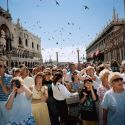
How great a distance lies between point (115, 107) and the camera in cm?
457

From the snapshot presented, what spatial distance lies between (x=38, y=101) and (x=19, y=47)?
65.9m

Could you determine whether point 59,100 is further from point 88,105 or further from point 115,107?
point 115,107

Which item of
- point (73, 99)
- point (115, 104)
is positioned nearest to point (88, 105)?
point (73, 99)

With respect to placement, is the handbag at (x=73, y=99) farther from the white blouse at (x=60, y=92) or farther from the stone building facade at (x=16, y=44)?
the stone building facade at (x=16, y=44)

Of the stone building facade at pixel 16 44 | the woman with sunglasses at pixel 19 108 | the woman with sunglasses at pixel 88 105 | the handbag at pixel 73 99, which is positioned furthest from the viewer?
the stone building facade at pixel 16 44

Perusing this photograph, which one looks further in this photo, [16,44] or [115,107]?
[16,44]

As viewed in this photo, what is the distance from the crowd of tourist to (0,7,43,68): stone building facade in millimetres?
44447

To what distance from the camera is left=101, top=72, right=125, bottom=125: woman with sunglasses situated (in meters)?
4.57

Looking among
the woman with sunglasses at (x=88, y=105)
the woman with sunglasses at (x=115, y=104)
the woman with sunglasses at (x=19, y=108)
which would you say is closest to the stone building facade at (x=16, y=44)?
the woman with sunglasses at (x=88, y=105)

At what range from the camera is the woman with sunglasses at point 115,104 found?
4.57 meters

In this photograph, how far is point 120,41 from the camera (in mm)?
47688

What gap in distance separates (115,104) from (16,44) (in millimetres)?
64303

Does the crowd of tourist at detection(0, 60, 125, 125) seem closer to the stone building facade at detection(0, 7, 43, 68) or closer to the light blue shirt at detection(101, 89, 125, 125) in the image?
the light blue shirt at detection(101, 89, 125, 125)

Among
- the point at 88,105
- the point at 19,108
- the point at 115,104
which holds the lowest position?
the point at 88,105
